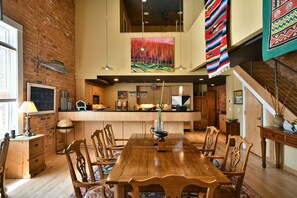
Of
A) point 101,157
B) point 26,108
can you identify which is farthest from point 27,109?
point 101,157

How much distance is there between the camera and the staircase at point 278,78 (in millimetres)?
4741

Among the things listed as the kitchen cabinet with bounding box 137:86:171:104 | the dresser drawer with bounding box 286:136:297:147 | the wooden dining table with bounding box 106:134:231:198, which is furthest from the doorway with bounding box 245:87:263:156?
the kitchen cabinet with bounding box 137:86:171:104

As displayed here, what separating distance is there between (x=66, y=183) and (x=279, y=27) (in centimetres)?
389

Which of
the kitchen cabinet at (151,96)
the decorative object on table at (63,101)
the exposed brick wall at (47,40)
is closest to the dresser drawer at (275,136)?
the exposed brick wall at (47,40)

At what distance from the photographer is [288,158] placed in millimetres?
4020

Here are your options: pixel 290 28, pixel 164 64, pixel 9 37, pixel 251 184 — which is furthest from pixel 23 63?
pixel 251 184

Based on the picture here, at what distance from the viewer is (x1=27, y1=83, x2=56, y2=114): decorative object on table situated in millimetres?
4352

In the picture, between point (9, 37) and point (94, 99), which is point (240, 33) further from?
point (94, 99)

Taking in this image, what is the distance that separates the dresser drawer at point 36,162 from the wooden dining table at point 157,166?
221cm

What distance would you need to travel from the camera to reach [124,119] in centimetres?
565

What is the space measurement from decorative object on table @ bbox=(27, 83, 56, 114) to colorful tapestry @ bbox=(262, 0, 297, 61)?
4419 mm

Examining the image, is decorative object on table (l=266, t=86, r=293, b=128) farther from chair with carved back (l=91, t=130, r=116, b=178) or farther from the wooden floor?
chair with carved back (l=91, t=130, r=116, b=178)

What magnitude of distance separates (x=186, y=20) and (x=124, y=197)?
666 cm

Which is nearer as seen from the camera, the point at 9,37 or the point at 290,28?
the point at 290,28
